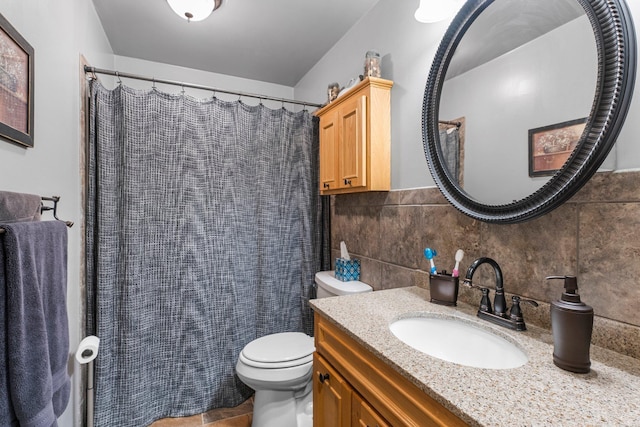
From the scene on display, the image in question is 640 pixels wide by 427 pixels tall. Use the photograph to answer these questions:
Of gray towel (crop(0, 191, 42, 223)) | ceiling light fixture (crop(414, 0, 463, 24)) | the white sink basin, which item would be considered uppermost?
ceiling light fixture (crop(414, 0, 463, 24))

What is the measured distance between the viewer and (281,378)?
5.02 ft

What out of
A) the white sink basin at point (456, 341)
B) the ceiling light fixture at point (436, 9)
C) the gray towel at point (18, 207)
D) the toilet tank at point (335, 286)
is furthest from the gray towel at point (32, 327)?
the ceiling light fixture at point (436, 9)

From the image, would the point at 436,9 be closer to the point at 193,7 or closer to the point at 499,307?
the point at 499,307

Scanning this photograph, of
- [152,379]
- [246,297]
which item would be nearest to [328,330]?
[246,297]

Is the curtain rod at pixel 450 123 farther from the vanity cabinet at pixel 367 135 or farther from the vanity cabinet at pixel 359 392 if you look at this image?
the vanity cabinet at pixel 359 392

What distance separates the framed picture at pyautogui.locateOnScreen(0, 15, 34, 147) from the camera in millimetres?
822

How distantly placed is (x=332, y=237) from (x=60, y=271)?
1.58m

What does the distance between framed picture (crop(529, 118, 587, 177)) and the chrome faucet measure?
12.8 inches

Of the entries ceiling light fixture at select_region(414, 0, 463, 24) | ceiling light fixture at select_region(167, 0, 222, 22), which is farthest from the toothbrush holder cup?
ceiling light fixture at select_region(167, 0, 222, 22)

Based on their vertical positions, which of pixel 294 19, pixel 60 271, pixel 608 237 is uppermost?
pixel 294 19

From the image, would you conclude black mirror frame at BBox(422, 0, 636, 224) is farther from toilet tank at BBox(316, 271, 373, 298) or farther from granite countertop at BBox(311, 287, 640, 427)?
toilet tank at BBox(316, 271, 373, 298)

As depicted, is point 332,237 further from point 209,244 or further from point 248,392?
point 248,392

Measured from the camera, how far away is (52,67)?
3.87ft

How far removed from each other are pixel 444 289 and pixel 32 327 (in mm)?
1289
